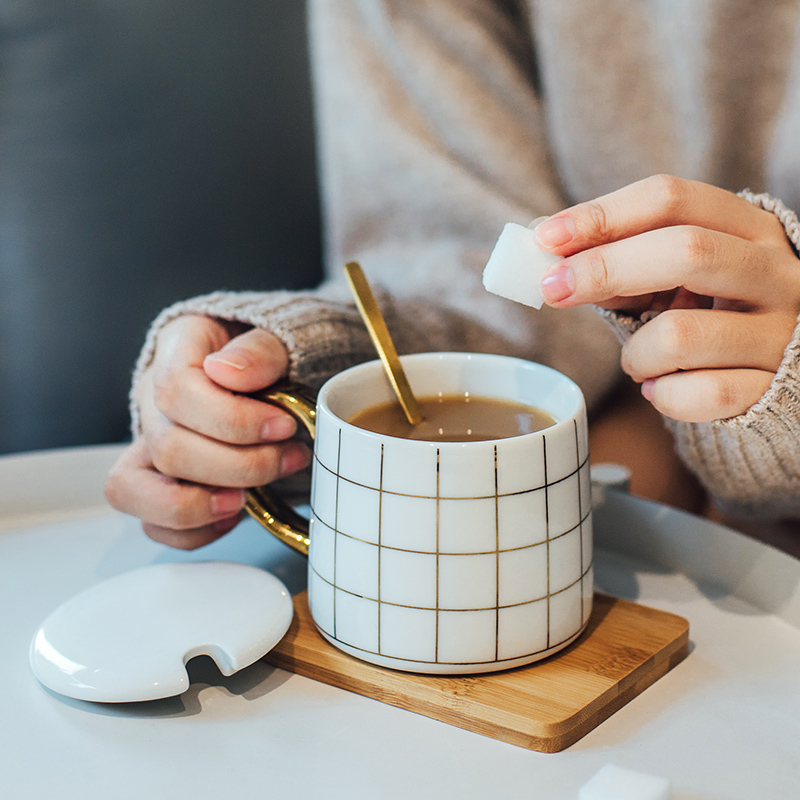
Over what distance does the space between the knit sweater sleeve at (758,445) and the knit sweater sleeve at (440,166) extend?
0.22 meters

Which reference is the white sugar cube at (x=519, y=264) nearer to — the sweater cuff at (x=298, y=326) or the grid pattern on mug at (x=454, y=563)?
the grid pattern on mug at (x=454, y=563)

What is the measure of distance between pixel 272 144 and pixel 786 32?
743 millimetres

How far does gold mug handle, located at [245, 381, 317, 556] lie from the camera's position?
473 mm

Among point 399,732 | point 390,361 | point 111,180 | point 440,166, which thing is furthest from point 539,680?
point 111,180

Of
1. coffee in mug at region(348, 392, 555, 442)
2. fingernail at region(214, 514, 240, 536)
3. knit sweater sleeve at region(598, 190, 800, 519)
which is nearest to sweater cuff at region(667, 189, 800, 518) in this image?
knit sweater sleeve at region(598, 190, 800, 519)

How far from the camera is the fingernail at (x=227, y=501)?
521 millimetres

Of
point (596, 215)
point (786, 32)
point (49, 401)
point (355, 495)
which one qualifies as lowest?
point (49, 401)

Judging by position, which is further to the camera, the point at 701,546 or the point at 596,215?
the point at 701,546

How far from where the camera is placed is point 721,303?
48cm

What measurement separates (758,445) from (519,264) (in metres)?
0.22

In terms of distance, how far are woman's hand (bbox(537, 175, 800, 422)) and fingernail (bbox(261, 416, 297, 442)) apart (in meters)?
0.19

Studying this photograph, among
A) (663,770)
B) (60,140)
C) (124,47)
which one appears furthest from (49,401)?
(663,770)

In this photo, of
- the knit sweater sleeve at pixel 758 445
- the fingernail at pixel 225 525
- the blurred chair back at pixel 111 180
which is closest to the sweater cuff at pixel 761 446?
the knit sweater sleeve at pixel 758 445

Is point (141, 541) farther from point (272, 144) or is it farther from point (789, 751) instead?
point (272, 144)
